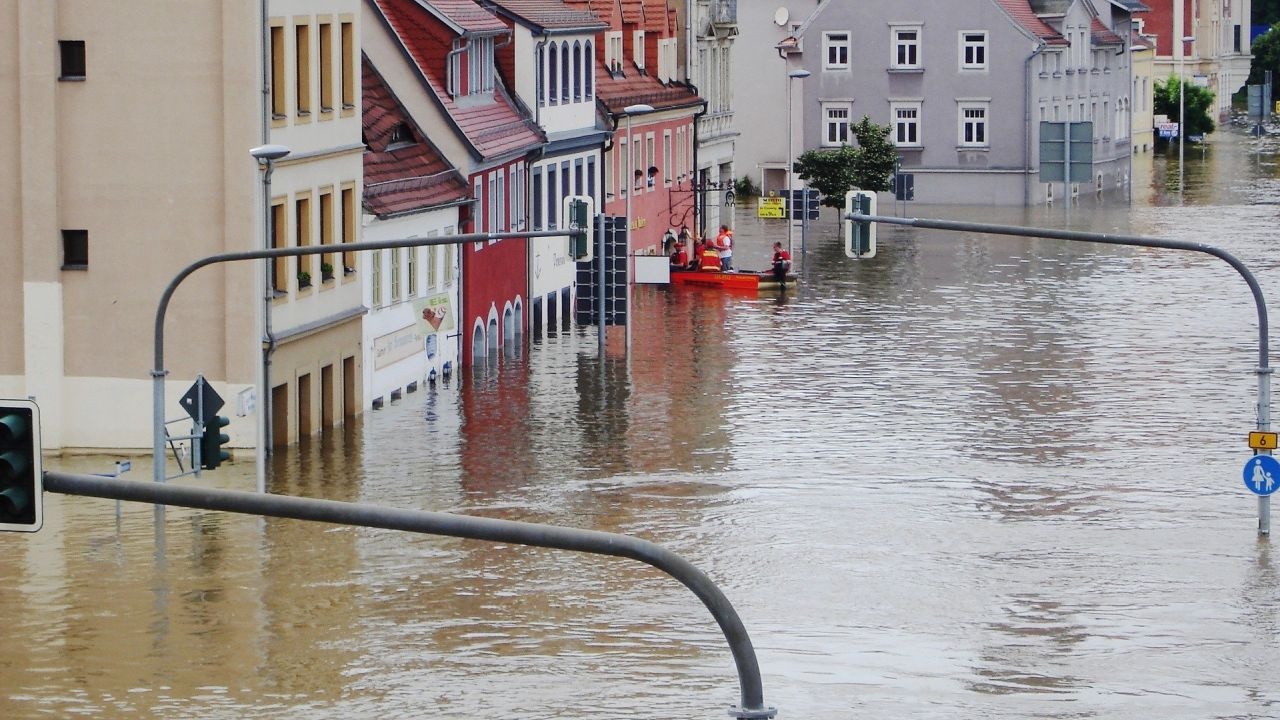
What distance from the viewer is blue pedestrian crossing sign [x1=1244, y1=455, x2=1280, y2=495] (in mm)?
29844

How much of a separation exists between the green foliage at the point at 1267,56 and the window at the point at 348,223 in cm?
12708

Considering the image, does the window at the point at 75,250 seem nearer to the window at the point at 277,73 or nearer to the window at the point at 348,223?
the window at the point at 277,73

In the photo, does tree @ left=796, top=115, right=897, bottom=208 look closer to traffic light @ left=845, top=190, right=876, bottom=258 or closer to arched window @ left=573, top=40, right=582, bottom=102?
arched window @ left=573, top=40, right=582, bottom=102

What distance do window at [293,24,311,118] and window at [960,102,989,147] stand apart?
181ft

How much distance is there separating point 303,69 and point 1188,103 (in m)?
99.6

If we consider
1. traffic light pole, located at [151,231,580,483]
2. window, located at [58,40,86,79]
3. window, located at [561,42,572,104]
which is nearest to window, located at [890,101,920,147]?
window, located at [561,42,572,104]

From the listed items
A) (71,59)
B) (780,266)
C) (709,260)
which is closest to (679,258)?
(709,260)

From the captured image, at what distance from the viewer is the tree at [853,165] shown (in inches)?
3324

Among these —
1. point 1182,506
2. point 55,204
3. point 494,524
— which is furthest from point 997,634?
point 55,204

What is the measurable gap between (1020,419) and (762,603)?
51.1 feet

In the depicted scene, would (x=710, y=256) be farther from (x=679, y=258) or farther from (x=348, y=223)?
(x=348, y=223)

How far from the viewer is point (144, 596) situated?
27.5 metres

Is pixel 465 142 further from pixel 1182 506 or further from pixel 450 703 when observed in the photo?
pixel 450 703

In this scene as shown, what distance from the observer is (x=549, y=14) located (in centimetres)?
5894
